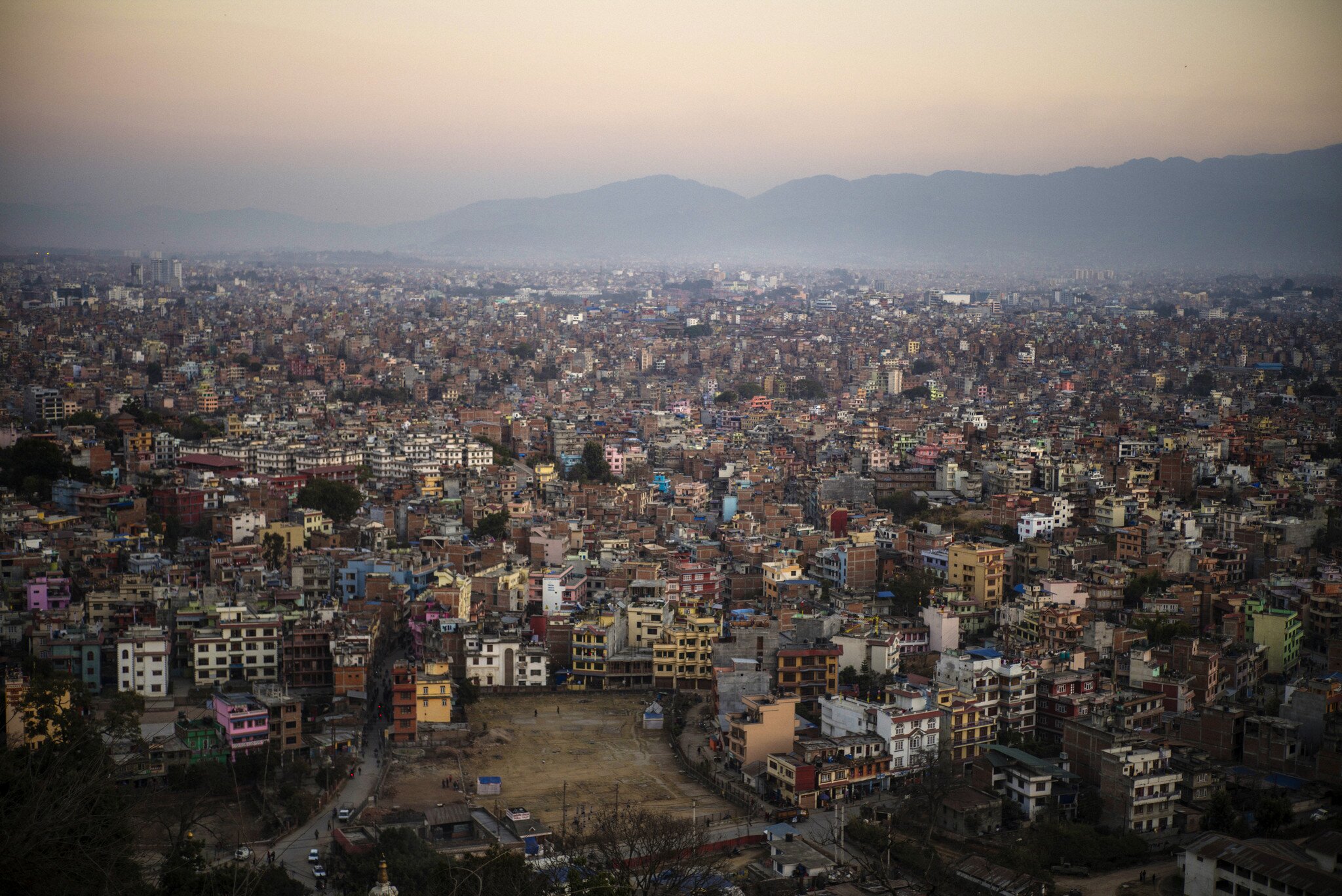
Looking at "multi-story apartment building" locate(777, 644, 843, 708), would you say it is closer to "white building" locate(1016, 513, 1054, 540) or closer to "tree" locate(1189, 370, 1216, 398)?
"white building" locate(1016, 513, 1054, 540)

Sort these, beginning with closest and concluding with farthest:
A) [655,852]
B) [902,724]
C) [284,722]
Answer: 1. [655,852]
2. [902,724]
3. [284,722]

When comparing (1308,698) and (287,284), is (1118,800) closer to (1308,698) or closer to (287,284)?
(1308,698)

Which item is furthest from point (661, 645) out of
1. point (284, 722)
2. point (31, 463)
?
point (31, 463)

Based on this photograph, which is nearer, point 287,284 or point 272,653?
point 272,653

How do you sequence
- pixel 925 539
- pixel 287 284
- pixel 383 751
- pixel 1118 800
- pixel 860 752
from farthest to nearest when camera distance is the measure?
pixel 287 284
pixel 925 539
pixel 383 751
pixel 860 752
pixel 1118 800

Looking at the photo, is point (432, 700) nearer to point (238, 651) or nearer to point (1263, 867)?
point (238, 651)

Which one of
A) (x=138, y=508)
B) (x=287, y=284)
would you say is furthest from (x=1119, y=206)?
(x=138, y=508)
